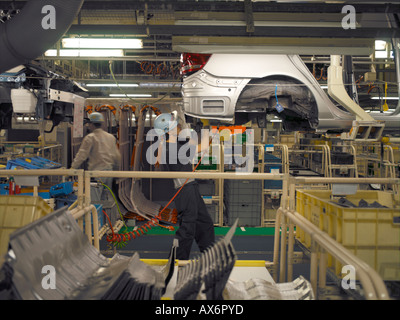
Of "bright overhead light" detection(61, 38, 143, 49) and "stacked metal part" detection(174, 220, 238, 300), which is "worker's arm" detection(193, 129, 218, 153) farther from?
"stacked metal part" detection(174, 220, 238, 300)

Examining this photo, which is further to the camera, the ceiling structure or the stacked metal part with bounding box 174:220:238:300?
the ceiling structure

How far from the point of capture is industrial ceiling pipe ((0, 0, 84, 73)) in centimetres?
272

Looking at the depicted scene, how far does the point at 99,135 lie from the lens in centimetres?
643

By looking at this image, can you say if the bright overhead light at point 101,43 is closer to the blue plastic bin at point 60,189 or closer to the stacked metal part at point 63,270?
the blue plastic bin at point 60,189

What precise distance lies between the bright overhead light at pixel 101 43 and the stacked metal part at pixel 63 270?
261 cm

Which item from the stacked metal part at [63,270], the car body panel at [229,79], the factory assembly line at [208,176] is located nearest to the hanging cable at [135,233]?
the factory assembly line at [208,176]

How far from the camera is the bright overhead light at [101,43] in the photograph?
4.24m

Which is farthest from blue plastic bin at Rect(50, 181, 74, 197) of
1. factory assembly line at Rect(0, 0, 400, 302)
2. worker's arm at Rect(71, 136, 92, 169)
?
worker's arm at Rect(71, 136, 92, 169)

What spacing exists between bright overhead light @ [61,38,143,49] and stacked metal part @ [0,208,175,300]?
261cm

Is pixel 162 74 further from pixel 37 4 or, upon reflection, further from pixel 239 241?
pixel 37 4

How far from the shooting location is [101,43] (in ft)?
13.9

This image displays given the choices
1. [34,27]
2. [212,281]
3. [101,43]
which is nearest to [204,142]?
[101,43]

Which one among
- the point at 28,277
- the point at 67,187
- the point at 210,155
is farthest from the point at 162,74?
the point at 28,277
